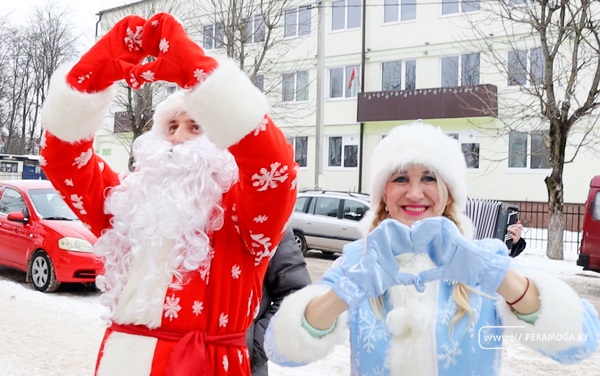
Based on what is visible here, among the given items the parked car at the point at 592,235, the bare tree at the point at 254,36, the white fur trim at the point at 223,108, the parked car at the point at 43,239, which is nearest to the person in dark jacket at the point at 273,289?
the white fur trim at the point at 223,108

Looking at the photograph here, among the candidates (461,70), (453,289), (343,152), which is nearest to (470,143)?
(461,70)

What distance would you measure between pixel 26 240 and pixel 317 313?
801cm

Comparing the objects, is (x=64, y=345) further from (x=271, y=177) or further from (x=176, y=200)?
(x=271, y=177)

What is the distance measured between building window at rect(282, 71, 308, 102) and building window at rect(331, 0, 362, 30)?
2.48m

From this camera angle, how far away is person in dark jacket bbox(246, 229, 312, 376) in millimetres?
2613

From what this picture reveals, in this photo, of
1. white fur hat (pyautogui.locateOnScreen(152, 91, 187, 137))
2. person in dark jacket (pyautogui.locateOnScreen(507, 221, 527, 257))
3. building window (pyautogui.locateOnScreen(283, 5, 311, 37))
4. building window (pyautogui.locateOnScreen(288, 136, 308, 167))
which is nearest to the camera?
white fur hat (pyautogui.locateOnScreen(152, 91, 187, 137))

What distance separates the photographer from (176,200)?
212 centimetres

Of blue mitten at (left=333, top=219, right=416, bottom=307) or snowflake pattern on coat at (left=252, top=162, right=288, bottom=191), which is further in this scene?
snowflake pattern on coat at (left=252, top=162, right=288, bottom=191)

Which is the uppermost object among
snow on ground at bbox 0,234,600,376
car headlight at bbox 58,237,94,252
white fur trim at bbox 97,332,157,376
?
white fur trim at bbox 97,332,157,376

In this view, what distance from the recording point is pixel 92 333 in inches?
243

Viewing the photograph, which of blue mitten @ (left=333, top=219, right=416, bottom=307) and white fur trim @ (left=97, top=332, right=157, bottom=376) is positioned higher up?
blue mitten @ (left=333, top=219, right=416, bottom=307)

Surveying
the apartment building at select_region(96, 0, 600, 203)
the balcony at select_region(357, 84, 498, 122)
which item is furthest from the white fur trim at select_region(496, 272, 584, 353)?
the balcony at select_region(357, 84, 498, 122)

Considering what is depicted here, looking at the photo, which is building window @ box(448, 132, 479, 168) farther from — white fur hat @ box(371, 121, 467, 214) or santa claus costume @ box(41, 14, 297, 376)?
santa claus costume @ box(41, 14, 297, 376)

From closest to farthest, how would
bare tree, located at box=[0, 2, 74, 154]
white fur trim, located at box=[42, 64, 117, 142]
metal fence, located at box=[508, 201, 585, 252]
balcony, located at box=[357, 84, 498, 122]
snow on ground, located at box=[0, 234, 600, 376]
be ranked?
1. white fur trim, located at box=[42, 64, 117, 142]
2. snow on ground, located at box=[0, 234, 600, 376]
3. metal fence, located at box=[508, 201, 585, 252]
4. balcony, located at box=[357, 84, 498, 122]
5. bare tree, located at box=[0, 2, 74, 154]
